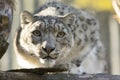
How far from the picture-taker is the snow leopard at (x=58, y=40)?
586 cm

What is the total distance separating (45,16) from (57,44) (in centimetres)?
45

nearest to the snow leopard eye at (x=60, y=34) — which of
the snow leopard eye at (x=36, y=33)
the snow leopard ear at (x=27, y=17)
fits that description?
the snow leopard eye at (x=36, y=33)

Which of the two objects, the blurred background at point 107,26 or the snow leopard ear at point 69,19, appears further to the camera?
the blurred background at point 107,26

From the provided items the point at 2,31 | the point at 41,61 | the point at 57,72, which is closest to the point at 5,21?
the point at 2,31

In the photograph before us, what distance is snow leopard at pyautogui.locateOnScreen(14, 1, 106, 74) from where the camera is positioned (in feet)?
19.2

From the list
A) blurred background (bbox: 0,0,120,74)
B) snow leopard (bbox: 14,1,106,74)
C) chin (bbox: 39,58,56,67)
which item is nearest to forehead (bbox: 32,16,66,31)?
snow leopard (bbox: 14,1,106,74)

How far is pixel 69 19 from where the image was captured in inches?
251

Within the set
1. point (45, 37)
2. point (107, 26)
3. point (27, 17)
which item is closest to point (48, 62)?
point (45, 37)

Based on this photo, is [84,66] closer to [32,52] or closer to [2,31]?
[32,52]

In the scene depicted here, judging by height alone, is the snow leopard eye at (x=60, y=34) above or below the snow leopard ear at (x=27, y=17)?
below

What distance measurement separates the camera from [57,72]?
4551 millimetres

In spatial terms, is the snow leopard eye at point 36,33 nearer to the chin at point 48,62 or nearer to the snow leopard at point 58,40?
the snow leopard at point 58,40

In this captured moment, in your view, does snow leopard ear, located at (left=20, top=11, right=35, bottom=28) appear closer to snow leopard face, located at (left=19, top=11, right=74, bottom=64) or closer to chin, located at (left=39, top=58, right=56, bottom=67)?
snow leopard face, located at (left=19, top=11, right=74, bottom=64)

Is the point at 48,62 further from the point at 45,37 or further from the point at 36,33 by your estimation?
the point at 36,33
